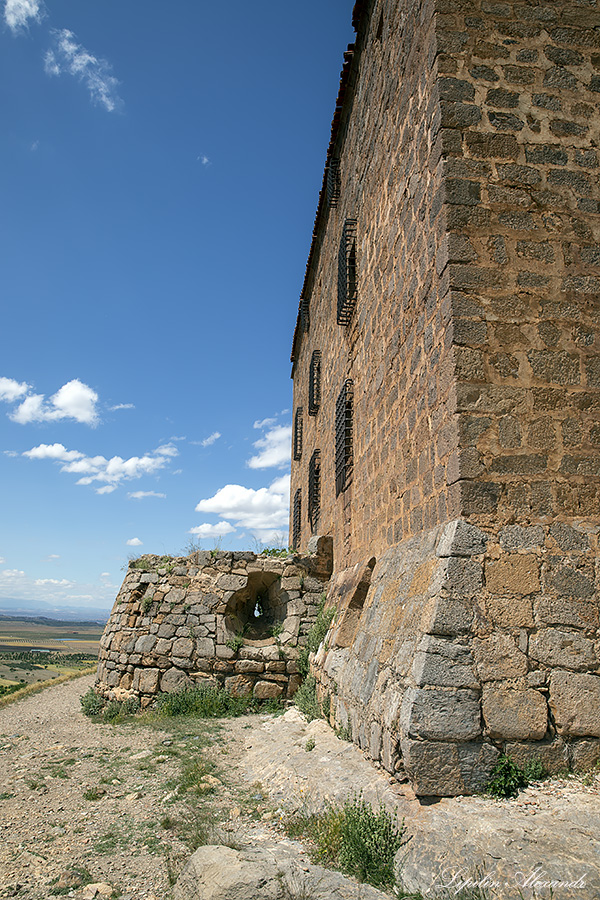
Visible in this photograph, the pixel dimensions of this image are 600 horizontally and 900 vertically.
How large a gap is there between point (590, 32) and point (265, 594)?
8.00 m

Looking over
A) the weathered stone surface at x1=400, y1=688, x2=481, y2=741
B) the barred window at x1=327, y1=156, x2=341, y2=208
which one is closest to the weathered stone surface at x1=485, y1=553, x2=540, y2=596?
the weathered stone surface at x1=400, y1=688, x2=481, y2=741

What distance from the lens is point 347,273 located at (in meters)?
7.80

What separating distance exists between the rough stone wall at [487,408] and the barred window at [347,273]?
77.7 inches

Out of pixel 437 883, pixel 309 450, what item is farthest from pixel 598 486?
pixel 309 450

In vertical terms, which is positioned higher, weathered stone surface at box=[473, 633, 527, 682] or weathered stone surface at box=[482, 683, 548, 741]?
weathered stone surface at box=[473, 633, 527, 682]

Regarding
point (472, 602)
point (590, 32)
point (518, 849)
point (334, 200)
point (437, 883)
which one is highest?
point (334, 200)

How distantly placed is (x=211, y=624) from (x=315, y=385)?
200 inches

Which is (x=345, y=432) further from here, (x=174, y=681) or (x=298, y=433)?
(x=298, y=433)

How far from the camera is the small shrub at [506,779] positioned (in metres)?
3.08

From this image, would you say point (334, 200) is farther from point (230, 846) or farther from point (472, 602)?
point (230, 846)

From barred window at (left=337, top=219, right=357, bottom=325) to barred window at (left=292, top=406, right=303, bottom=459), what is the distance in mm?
5831

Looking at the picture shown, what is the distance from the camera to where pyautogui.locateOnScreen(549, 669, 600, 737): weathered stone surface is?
325cm

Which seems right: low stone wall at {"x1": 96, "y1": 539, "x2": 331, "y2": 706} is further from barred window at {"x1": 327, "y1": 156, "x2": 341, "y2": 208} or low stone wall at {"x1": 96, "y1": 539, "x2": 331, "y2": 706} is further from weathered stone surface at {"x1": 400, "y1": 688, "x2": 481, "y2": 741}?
barred window at {"x1": 327, "y1": 156, "x2": 341, "y2": 208}

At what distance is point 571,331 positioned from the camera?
4.07 metres
